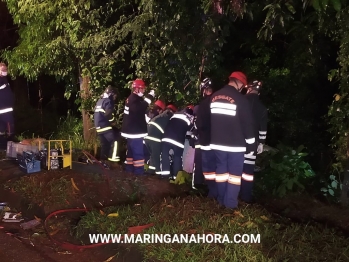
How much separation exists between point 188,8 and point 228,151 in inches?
144

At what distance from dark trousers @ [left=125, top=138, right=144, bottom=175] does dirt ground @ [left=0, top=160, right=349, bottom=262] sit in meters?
0.26

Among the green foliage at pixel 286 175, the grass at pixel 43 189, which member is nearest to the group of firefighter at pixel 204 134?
the green foliage at pixel 286 175

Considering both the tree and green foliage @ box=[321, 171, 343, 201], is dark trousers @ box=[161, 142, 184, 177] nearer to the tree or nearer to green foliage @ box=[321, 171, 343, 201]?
green foliage @ box=[321, 171, 343, 201]

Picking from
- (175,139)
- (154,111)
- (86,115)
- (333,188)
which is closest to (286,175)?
(333,188)

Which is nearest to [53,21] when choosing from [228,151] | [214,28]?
[214,28]

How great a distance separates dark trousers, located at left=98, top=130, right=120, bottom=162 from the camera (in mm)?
9883

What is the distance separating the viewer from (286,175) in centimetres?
816

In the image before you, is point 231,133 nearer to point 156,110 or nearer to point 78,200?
point 78,200

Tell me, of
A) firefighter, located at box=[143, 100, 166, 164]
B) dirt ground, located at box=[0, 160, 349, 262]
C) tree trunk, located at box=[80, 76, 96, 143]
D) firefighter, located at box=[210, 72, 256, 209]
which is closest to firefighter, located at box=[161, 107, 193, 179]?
dirt ground, located at box=[0, 160, 349, 262]

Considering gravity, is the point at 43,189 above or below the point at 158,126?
below

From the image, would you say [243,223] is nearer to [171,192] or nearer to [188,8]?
[171,192]

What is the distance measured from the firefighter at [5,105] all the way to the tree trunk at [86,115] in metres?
1.61

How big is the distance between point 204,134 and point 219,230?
7.65 feet

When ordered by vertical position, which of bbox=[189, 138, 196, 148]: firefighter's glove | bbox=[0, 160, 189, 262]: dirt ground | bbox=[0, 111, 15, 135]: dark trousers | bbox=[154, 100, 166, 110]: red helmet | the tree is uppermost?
the tree
